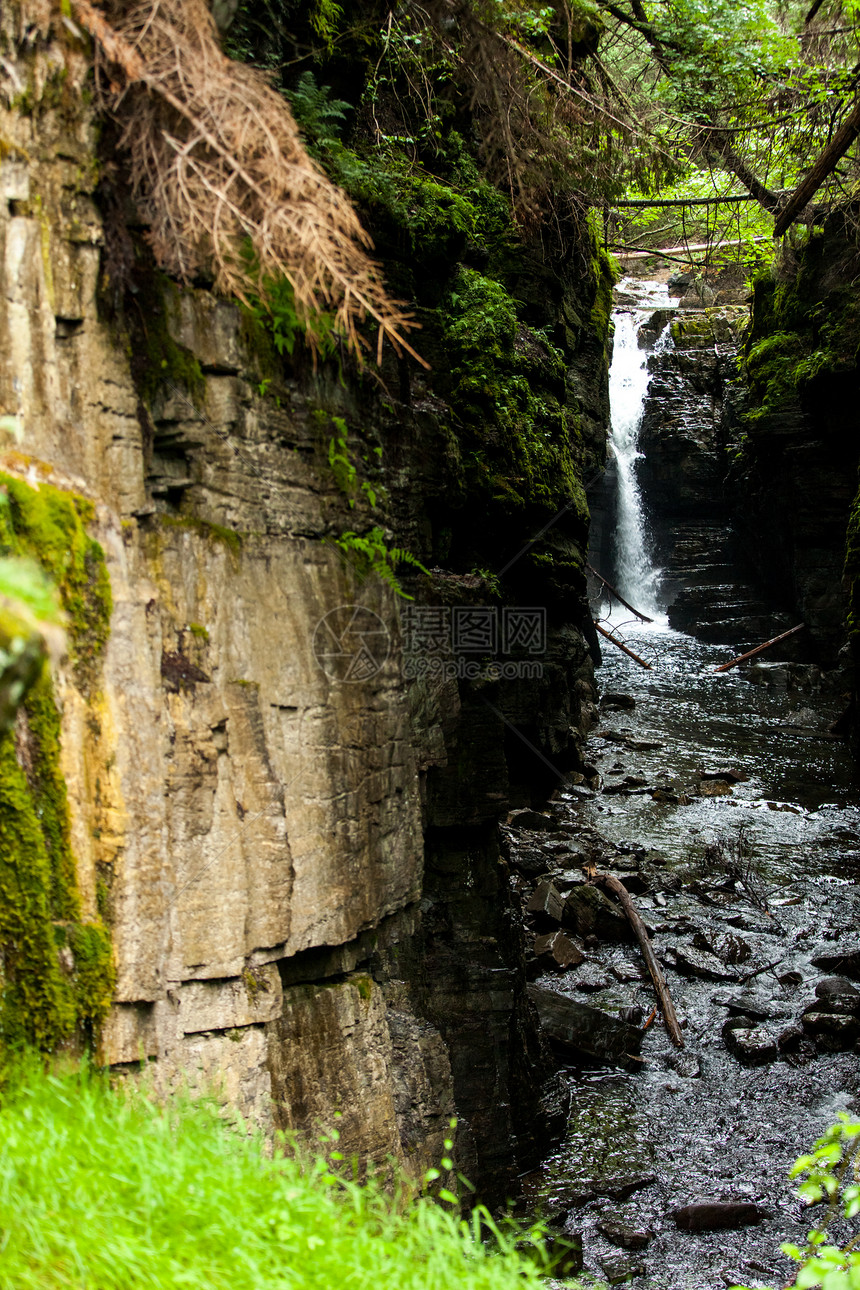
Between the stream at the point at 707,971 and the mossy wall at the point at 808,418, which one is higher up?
the mossy wall at the point at 808,418

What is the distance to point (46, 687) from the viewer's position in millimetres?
3699

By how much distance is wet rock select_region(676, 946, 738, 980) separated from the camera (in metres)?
9.81

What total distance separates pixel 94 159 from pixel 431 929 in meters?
5.68

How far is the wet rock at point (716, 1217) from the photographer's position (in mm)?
6520

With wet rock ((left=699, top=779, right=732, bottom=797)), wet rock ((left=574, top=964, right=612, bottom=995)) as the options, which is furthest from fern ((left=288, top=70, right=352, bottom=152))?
wet rock ((left=699, top=779, right=732, bottom=797))

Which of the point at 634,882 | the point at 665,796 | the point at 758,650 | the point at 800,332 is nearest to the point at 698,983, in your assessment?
the point at 634,882

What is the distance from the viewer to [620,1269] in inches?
241

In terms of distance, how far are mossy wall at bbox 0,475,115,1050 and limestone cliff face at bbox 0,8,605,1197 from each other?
8 cm

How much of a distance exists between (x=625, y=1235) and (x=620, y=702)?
1326cm

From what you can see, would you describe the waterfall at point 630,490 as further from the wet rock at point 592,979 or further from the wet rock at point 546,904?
the wet rock at point 592,979

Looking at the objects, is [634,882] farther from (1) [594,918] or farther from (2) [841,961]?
(2) [841,961]

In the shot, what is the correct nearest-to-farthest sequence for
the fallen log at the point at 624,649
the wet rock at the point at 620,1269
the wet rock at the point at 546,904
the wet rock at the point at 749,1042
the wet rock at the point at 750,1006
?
the wet rock at the point at 620,1269, the wet rock at the point at 749,1042, the wet rock at the point at 750,1006, the wet rock at the point at 546,904, the fallen log at the point at 624,649

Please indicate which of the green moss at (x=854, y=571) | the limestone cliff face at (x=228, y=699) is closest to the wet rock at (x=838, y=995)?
the limestone cliff face at (x=228, y=699)

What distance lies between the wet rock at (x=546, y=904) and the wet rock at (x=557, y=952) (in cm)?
28
